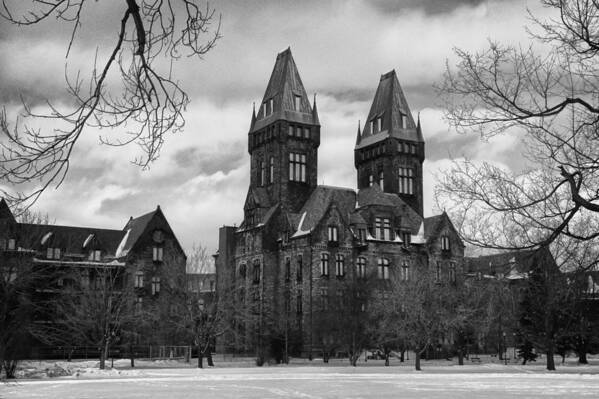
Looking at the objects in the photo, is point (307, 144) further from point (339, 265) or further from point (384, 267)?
point (384, 267)

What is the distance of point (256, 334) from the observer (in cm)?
7581

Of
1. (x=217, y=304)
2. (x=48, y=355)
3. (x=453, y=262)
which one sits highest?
(x=453, y=262)

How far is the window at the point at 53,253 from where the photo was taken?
258 ft

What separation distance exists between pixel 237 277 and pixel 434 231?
22.2 m

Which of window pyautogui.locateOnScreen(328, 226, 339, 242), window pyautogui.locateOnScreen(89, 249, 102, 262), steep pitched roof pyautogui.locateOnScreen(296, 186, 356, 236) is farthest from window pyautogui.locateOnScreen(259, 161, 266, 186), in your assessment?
window pyautogui.locateOnScreen(89, 249, 102, 262)

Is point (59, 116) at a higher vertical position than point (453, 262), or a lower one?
lower

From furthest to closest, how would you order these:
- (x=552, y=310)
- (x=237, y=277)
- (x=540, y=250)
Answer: (x=237, y=277) → (x=552, y=310) → (x=540, y=250)

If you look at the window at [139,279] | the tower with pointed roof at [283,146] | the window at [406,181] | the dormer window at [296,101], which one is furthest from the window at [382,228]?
the window at [139,279]

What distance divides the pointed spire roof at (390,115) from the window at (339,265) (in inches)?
854

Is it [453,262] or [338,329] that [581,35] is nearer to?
[338,329]

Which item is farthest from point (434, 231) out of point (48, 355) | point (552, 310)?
point (48, 355)

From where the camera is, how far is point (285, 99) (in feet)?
290

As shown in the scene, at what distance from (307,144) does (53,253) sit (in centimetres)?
3022

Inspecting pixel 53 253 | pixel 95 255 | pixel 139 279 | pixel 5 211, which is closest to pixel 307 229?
pixel 139 279
